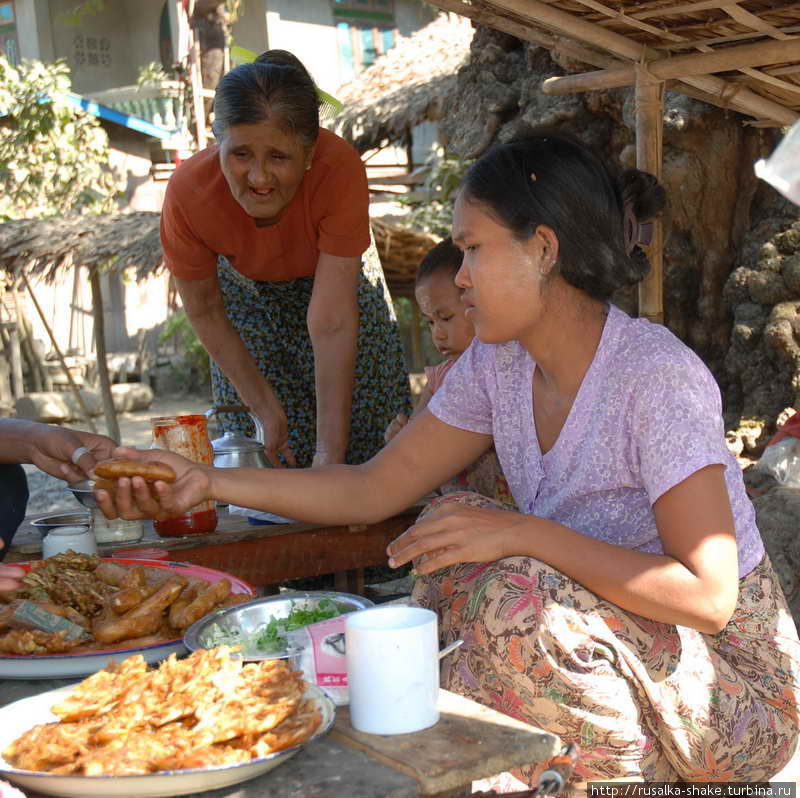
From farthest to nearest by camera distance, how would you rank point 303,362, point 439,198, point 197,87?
1. point 439,198
2. point 197,87
3. point 303,362

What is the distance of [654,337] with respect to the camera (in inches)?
84.6

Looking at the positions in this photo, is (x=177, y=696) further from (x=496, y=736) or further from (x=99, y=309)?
(x=99, y=309)

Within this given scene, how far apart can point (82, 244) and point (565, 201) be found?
23.8 ft

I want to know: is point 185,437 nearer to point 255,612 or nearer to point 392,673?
point 255,612

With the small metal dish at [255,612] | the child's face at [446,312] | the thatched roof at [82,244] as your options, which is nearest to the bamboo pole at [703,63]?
the child's face at [446,312]

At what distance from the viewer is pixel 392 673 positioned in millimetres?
1425

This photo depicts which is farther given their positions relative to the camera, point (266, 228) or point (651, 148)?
point (651, 148)

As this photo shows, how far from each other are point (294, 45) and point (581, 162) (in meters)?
16.6

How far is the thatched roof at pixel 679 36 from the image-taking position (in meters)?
3.29

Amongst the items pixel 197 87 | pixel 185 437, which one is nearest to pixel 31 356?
pixel 197 87

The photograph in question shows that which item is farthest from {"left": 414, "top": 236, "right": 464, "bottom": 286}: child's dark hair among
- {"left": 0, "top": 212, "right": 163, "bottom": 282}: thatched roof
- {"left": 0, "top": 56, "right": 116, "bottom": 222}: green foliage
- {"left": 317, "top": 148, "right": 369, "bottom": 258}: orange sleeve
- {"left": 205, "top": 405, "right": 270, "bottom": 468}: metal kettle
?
{"left": 0, "top": 56, "right": 116, "bottom": 222}: green foliage

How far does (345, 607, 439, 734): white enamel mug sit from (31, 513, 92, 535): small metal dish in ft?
4.01

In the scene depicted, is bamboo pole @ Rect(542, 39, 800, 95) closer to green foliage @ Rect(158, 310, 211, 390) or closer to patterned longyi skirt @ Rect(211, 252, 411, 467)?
patterned longyi skirt @ Rect(211, 252, 411, 467)

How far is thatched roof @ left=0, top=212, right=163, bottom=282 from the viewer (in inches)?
330
